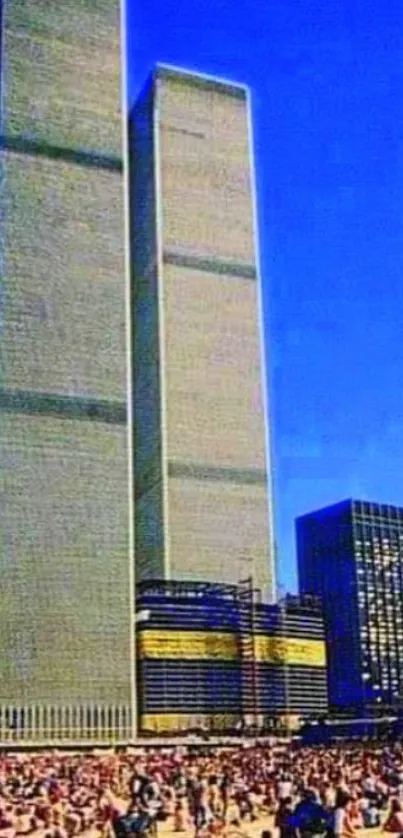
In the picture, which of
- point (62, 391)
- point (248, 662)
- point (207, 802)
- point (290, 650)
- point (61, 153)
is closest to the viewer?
point (207, 802)

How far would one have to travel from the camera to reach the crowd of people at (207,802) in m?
36.9

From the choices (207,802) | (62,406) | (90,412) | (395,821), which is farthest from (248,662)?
(395,821)

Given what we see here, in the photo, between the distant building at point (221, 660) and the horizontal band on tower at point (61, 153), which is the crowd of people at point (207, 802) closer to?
the distant building at point (221, 660)

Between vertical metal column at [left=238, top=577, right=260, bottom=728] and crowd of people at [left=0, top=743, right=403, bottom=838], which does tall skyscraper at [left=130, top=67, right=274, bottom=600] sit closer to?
vertical metal column at [left=238, top=577, right=260, bottom=728]

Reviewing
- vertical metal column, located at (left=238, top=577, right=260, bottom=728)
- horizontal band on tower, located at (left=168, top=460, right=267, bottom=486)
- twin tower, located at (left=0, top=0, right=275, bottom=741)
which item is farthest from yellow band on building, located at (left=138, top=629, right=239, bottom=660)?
horizontal band on tower, located at (left=168, top=460, right=267, bottom=486)

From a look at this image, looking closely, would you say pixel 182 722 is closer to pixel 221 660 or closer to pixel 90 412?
pixel 221 660

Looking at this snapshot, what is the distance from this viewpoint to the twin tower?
161 metres

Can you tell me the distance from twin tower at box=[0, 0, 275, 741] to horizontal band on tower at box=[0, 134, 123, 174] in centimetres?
25

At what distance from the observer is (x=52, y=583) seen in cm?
16112

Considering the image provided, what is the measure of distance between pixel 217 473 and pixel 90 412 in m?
32.1

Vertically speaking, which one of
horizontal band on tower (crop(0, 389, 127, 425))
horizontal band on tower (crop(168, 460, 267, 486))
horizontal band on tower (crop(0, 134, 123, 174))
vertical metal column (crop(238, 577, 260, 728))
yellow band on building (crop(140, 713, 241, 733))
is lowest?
yellow band on building (crop(140, 713, 241, 733))

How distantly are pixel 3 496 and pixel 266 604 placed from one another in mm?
48020

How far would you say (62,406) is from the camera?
547 feet

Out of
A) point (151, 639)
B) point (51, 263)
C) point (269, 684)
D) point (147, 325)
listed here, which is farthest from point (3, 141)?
point (269, 684)
